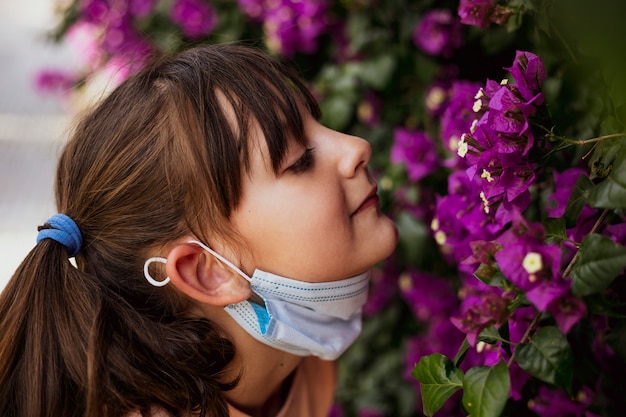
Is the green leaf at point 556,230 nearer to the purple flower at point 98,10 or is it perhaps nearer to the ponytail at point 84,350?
the ponytail at point 84,350

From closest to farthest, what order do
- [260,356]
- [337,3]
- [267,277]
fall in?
1. [267,277]
2. [260,356]
3. [337,3]

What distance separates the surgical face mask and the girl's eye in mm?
164

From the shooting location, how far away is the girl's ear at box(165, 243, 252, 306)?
1164 millimetres

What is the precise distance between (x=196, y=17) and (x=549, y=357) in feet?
4.95

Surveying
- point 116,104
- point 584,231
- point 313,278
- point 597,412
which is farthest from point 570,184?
point 116,104

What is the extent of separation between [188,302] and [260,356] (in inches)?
6.0

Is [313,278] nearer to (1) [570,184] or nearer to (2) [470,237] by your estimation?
(2) [470,237]

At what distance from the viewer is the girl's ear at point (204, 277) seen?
116 cm

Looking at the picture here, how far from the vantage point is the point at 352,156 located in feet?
3.87

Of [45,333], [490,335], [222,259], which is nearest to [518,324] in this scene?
[490,335]

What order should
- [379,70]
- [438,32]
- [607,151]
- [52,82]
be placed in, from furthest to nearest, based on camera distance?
[52,82], [379,70], [438,32], [607,151]

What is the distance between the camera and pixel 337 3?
1.69 meters

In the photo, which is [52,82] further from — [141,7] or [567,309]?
[567,309]

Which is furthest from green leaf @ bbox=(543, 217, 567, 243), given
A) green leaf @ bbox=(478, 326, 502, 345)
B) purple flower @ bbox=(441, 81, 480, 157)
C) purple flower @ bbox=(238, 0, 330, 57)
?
purple flower @ bbox=(238, 0, 330, 57)
